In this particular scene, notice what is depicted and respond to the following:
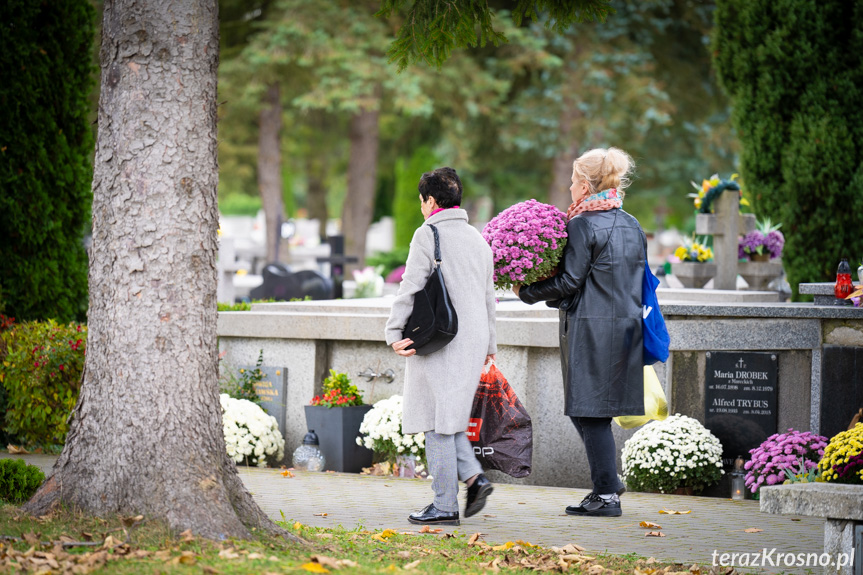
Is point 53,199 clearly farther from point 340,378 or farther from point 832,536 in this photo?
point 832,536

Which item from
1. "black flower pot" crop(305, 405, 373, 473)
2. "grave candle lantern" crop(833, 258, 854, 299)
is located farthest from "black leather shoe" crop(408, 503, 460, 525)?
"grave candle lantern" crop(833, 258, 854, 299)

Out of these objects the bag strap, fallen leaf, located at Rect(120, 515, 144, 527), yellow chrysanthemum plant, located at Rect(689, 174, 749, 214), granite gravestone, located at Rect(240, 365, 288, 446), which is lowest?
fallen leaf, located at Rect(120, 515, 144, 527)

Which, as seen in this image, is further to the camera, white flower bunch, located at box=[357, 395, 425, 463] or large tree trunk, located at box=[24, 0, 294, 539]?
white flower bunch, located at box=[357, 395, 425, 463]

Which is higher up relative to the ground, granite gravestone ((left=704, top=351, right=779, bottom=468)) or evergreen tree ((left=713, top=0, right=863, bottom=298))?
evergreen tree ((left=713, top=0, right=863, bottom=298))

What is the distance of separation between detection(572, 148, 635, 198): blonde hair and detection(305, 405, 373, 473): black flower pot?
3005 mm

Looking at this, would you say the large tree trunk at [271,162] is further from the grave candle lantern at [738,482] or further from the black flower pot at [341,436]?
the grave candle lantern at [738,482]

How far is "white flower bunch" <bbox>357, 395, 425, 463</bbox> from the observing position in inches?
303

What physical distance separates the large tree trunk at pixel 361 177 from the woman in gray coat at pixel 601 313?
20443mm

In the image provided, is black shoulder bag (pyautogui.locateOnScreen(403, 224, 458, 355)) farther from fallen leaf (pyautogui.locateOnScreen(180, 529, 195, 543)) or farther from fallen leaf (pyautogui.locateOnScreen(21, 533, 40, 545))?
fallen leaf (pyautogui.locateOnScreen(21, 533, 40, 545))

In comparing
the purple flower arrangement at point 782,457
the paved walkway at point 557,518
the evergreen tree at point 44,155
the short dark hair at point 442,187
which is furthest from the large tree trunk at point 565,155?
the short dark hair at point 442,187

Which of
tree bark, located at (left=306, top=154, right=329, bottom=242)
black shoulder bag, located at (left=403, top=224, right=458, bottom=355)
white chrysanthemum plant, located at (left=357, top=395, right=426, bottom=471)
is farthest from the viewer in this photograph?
tree bark, located at (left=306, top=154, right=329, bottom=242)

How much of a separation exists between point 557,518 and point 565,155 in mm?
21160

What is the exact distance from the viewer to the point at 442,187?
5535 mm

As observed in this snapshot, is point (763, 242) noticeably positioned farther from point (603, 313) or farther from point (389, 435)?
point (603, 313)
